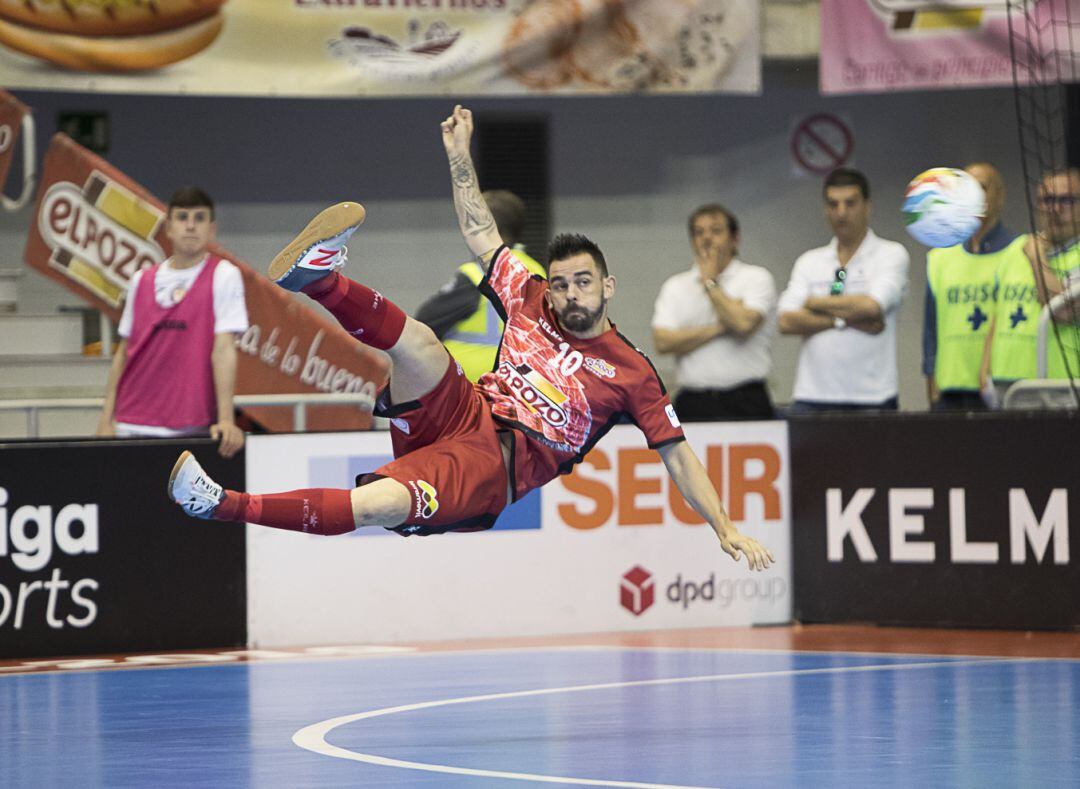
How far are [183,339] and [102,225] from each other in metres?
3.50

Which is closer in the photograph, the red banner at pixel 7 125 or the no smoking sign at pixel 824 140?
the red banner at pixel 7 125

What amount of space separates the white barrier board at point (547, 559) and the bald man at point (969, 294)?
1096mm

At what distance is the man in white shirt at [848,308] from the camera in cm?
1102

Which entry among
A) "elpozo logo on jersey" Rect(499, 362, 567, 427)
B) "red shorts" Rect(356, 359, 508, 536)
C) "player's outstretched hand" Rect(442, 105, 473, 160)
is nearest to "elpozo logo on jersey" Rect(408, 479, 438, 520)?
"red shorts" Rect(356, 359, 508, 536)

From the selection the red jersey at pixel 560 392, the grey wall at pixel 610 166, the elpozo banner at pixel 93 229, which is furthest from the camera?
the grey wall at pixel 610 166

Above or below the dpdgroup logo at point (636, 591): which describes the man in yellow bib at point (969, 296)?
above

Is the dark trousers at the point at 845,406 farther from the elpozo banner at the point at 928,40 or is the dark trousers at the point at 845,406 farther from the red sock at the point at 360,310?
the red sock at the point at 360,310

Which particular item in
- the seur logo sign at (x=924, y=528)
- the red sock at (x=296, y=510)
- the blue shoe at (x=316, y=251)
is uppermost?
the blue shoe at (x=316, y=251)

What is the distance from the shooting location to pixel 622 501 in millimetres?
10914

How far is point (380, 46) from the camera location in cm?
1285

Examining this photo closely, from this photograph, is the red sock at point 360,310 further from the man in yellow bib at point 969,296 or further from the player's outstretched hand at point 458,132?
the man in yellow bib at point 969,296

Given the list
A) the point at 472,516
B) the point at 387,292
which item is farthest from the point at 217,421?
the point at 387,292

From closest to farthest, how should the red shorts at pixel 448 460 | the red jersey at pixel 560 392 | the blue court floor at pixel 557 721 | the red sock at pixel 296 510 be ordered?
1. the blue court floor at pixel 557 721
2. the red sock at pixel 296 510
3. the red shorts at pixel 448 460
4. the red jersey at pixel 560 392

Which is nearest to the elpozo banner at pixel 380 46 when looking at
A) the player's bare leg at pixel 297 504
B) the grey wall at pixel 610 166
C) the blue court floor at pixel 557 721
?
the grey wall at pixel 610 166
